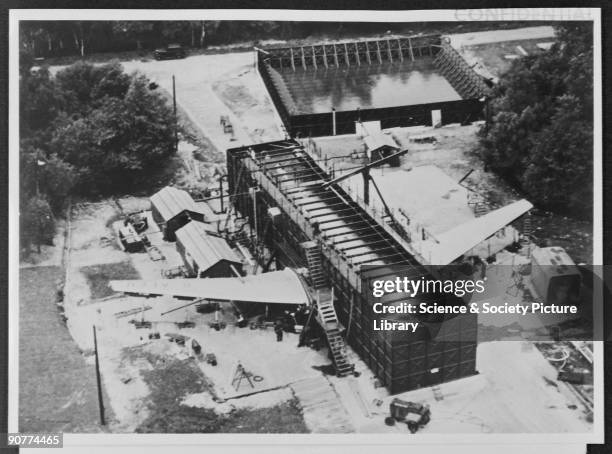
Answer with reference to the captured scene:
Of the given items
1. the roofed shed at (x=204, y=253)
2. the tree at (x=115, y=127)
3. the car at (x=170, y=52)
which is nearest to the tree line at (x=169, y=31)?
the car at (x=170, y=52)

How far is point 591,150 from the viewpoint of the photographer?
135 ft

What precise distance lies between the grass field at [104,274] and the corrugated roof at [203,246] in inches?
97.1

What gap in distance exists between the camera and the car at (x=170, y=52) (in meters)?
45.6

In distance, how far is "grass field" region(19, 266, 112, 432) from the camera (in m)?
39.0

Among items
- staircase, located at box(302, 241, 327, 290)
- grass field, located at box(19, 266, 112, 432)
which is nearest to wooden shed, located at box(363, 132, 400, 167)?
staircase, located at box(302, 241, 327, 290)

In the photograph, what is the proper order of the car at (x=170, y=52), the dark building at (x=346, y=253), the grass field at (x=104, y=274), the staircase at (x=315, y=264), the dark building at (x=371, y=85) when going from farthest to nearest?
the dark building at (x=371, y=85), the car at (x=170, y=52), the grass field at (x=104, y=274), the staircase at (x=315, y=264), the dark building at (x=346, y=253)

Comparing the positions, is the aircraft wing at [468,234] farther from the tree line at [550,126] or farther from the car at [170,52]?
the car at [170,52]

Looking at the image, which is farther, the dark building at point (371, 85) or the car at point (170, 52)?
the dark building at point (371, 85)

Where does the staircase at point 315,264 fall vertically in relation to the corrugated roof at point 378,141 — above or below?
below

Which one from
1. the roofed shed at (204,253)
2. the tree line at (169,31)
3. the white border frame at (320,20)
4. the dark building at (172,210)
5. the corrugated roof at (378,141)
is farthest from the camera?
the corrugated roof at (378,141)

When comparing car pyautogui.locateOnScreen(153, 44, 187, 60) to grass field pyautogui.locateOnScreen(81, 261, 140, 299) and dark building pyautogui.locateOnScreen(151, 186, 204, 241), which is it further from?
grass field pyautogui.locateOnScreen(81, 261, 140, 299)

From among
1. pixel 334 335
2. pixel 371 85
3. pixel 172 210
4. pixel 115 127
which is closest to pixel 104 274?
pixel 172 210

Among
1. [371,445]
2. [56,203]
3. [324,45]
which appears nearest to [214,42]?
[324,45]

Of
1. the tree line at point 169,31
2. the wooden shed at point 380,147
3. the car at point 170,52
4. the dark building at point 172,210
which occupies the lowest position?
the dark building at point 172,210
